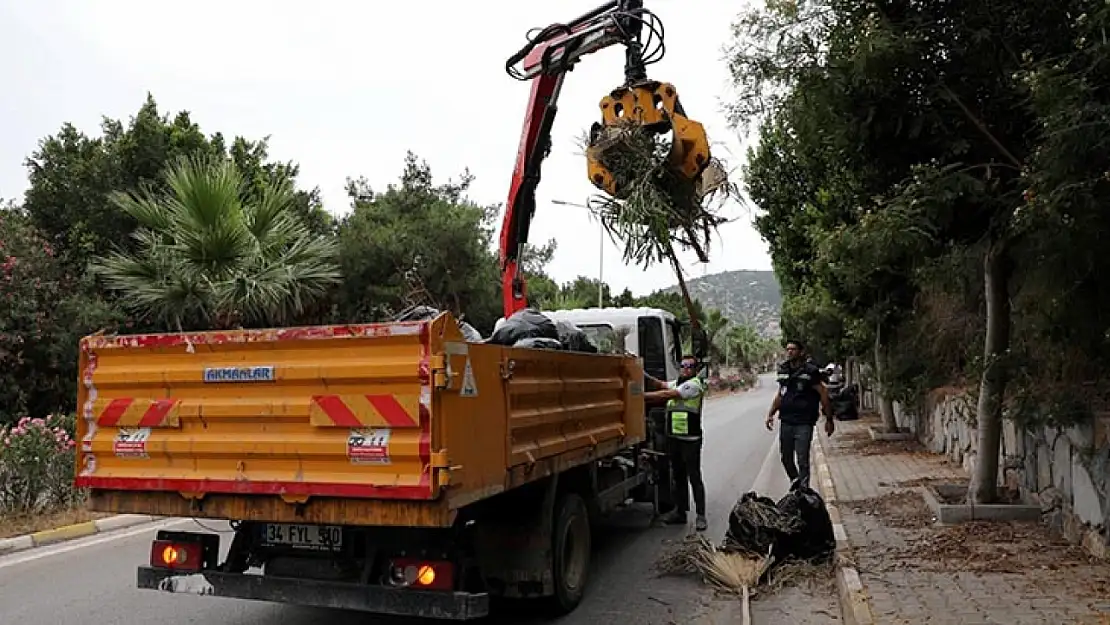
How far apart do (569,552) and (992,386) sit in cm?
426

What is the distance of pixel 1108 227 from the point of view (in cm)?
526

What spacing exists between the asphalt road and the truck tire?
0.13m

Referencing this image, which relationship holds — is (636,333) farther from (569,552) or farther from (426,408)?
(426,408)

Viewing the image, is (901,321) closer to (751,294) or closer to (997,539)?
(997,539)

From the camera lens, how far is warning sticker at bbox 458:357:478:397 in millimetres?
4625

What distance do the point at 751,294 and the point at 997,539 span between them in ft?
637

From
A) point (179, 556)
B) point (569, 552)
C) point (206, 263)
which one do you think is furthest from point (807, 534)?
point (206, 263)

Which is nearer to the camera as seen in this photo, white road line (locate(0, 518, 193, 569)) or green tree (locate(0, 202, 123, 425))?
white road line (locate(0, 518, 193, 569))


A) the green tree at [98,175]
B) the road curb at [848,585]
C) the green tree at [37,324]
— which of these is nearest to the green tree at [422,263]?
the green tree at [98,175]

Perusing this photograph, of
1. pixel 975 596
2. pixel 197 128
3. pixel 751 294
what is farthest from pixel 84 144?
pixel 751 294

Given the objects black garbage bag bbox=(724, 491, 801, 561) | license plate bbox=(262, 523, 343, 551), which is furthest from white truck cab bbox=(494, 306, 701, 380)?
license plate bbox=(262, 523, 343, 551)

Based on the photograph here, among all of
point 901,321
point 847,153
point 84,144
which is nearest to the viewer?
point 847,153

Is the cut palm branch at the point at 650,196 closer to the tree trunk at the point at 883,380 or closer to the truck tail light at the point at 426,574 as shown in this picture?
the truck tail light at the point at 426,574

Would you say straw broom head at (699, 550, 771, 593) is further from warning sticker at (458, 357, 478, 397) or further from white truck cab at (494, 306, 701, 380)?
white truck cab at (494, 306, 701, 380)
